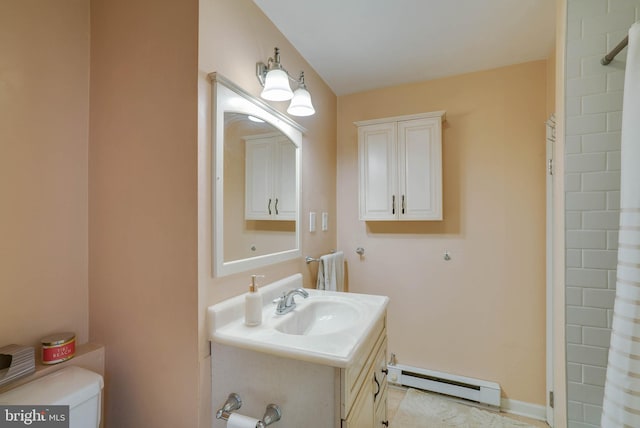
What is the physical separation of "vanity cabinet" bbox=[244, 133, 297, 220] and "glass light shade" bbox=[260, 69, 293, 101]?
22 cm

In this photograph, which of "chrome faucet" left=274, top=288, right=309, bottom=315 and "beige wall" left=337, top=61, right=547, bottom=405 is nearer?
"chrome faucet" left=274, top=288, right=309, bottom=315

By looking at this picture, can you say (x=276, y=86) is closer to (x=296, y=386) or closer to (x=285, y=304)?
(x=285, y=304)

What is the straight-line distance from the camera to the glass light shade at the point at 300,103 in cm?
151

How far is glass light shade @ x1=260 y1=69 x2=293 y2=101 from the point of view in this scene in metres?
1.27

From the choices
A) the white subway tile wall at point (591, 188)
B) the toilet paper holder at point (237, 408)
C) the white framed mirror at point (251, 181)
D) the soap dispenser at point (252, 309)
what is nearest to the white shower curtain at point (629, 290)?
the white subway tile wall at point (591, 188)

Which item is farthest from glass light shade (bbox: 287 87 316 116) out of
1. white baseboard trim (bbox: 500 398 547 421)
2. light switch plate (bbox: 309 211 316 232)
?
white baseboard trim (bbox: 500 398 547 421)

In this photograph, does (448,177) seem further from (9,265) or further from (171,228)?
(9,265)

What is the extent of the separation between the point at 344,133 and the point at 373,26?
0.93m

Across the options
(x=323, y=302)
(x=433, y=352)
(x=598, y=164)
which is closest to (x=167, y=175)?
(x=323, y=302)

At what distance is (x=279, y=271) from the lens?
157 cm

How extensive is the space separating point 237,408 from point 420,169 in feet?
5.91

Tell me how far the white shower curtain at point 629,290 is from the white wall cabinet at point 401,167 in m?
1.10

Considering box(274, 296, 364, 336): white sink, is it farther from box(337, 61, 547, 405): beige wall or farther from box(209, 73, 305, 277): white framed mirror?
box(337, 61, 547, 405): beige wall

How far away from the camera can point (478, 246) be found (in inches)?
80.3
